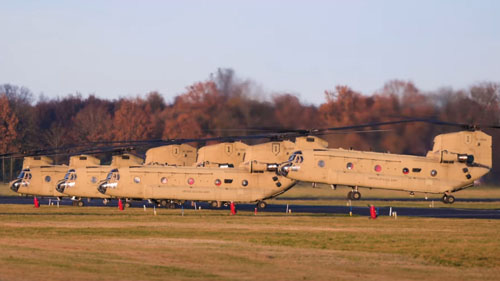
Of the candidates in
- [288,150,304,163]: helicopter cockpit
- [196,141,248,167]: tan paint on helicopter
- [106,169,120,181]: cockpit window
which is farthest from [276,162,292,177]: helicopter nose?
[106,169,120,181]: cockpit window

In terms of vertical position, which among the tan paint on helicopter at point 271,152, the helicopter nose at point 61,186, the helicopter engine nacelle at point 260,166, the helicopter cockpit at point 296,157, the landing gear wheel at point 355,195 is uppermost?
the tan paint on helicopter at point 271,152

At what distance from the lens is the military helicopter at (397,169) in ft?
176

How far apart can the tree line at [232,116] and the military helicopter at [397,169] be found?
18.6ft

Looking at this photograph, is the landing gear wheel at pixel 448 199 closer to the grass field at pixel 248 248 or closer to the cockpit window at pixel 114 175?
the grass field at pixel 248 248

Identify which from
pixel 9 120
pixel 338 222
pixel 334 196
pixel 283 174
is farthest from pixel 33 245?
pixel 9 120

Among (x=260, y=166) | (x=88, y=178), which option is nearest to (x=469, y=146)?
(x=260, y=166)

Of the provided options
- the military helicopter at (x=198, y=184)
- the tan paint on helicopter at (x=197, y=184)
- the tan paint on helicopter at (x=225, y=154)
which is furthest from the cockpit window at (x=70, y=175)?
the tan paint on helicopter at (x=225, y=154)

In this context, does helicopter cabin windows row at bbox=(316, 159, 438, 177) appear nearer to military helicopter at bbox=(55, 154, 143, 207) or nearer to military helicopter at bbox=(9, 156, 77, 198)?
military helicopter at bbox=(55, 154, 143, 207)

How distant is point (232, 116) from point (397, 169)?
2915cm

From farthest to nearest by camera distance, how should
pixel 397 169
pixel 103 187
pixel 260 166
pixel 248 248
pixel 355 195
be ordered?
pixel 103 187, pixel 260 166, pixel 355 195, pixel 397 169, pixel 248 248

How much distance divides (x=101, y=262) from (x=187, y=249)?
17.1 ft

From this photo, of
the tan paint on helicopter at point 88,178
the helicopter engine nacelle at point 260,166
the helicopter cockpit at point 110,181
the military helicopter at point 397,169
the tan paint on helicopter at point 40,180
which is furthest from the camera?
the tan paint on helicopter at point 40,180

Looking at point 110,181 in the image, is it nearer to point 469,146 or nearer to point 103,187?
point 103,187

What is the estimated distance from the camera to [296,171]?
54625 mm
